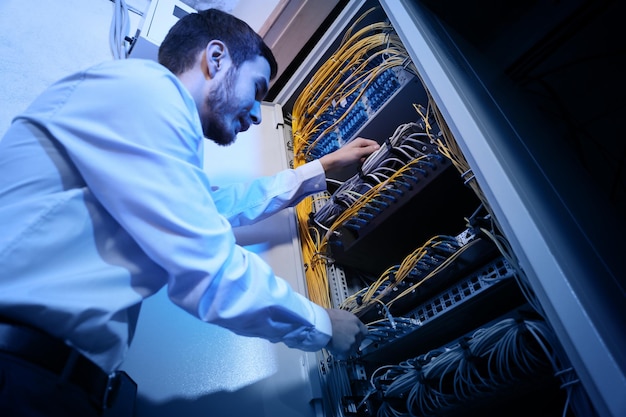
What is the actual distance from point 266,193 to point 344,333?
50cm

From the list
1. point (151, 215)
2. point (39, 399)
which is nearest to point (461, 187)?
point (151, 215)

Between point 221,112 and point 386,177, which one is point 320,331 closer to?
point 386,177

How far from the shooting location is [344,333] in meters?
0.80

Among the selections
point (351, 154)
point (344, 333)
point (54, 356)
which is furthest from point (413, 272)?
point (54, 356)

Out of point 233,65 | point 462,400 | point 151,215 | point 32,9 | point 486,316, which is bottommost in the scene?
point 462,400

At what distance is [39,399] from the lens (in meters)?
0.49

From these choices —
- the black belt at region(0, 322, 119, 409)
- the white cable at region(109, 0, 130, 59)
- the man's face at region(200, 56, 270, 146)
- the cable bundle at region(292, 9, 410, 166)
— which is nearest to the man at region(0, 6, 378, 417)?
the black belt at region(0, 322, 119, 409)

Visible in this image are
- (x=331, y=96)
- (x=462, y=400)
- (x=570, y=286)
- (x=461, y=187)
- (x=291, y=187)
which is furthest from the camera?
(x=331, y=96)

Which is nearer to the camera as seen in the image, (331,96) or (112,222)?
(112,222)

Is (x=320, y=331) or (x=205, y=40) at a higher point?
(x=205, y=40)

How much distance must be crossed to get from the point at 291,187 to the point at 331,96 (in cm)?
38

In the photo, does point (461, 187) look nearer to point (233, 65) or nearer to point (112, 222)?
point (233, 65)

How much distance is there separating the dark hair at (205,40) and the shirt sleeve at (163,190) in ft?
1.18

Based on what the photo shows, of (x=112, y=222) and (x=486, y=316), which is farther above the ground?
(x=112, y=222)
